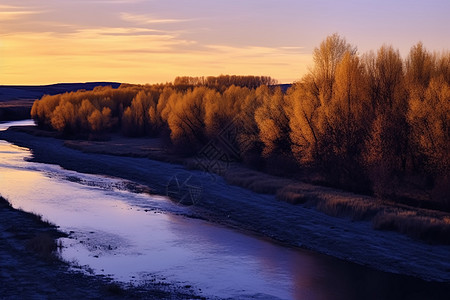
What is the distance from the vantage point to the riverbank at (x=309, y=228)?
15835 mm

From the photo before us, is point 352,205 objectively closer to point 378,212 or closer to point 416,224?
point 378,212

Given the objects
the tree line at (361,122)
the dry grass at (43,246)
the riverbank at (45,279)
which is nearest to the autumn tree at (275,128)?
the tree line at (361,122)

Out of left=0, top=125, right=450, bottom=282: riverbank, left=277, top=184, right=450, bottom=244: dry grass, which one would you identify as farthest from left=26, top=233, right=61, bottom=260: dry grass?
left=277, top=184, right=450, bottom=244: dry grass

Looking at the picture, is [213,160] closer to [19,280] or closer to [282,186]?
[282,186]

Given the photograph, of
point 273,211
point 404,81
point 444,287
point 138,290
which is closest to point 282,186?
point 273,211

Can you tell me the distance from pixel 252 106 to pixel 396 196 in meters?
22.1

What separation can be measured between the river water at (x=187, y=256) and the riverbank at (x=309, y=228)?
926 mm

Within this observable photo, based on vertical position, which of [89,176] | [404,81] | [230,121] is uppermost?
[404,81]

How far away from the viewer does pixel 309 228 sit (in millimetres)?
A: 20250

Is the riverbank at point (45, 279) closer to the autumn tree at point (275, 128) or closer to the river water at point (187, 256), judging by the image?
the river water at point (187, 256)

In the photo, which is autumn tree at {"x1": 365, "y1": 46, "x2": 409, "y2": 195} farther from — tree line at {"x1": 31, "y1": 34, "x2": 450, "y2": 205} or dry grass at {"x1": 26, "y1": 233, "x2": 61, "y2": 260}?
dry grass at {"x1": 26, "y1": 233, "x2": 61, "y2": 260}

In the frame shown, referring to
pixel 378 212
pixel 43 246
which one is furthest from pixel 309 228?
pixel 43 246

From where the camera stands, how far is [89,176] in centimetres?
3709

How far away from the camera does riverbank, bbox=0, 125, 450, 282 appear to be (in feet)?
52.0
